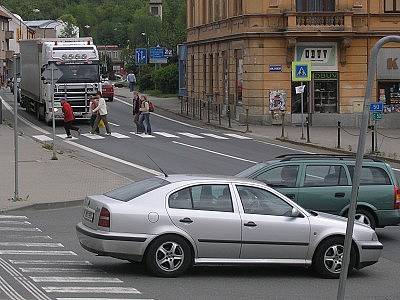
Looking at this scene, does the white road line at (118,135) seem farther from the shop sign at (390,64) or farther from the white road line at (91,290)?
the white road line at (91,290)

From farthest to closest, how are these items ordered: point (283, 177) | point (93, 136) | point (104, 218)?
point (93, 136), point (283, 177), point (104, 218)

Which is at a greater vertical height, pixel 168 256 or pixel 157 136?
pixel 168 256

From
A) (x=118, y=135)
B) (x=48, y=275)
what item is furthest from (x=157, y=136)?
(x=48, y=275)

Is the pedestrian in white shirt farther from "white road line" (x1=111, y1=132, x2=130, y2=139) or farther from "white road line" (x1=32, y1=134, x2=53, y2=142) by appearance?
"white road line" (x1=32, y1=134, x2=53, y2=142)

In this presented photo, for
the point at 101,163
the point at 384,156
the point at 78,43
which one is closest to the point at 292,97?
the point at 78,43

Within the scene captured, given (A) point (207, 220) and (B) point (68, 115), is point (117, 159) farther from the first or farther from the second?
(A) point (207, 220)

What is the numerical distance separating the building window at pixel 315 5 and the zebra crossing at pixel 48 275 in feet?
112

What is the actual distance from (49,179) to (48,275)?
12.6m

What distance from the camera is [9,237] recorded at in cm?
1712

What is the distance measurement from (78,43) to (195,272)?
107 feet

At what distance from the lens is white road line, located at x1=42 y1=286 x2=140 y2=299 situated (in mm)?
12416

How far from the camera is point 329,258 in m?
14.1

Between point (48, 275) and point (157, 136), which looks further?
point (157, 136)

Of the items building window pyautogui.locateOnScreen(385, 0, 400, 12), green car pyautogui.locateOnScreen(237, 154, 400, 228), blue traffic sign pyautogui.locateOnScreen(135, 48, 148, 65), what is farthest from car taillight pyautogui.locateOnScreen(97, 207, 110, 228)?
blue traffic sign pyautogui.locateOnScreen(135, 48, 148, 65)
